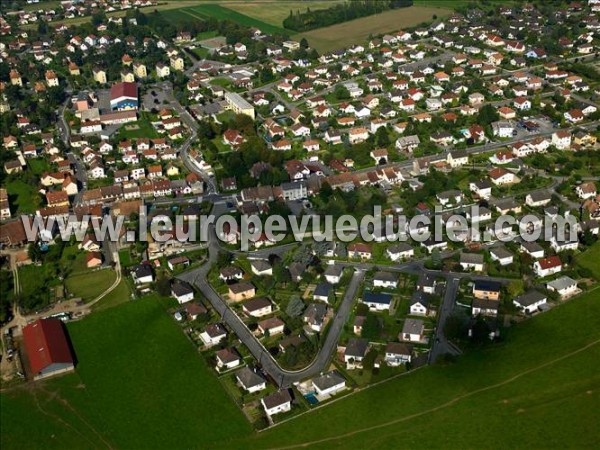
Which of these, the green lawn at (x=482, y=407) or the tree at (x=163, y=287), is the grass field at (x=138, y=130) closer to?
the tree at (x=163, y=287)

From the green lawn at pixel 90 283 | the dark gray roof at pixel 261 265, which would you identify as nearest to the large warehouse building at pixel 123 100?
the green lawn at pixel 90 283

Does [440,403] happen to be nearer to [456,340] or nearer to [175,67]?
[456,340]

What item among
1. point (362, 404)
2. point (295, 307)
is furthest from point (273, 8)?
point (362, 404)

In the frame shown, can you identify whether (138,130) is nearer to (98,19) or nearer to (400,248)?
(400,248)

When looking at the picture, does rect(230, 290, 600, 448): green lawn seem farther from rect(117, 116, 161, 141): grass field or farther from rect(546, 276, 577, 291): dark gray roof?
rect(117, 116, 161, 141): grass field

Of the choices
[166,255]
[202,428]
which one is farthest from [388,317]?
[166,255]
